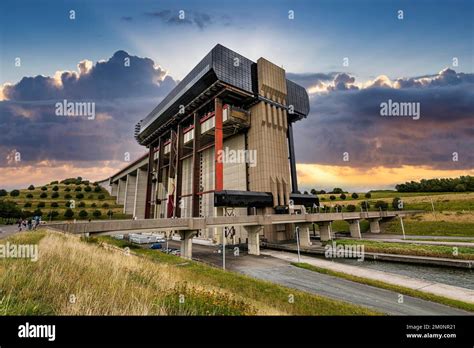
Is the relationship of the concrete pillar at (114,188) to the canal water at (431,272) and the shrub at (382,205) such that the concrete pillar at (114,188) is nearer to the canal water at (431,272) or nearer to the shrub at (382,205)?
the shrub at (382,205)

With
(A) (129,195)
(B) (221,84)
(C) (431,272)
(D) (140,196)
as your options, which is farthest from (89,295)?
(A) (129,195)

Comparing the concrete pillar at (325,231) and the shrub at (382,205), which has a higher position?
the shrub at (382,205)

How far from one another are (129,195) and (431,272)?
360 feet

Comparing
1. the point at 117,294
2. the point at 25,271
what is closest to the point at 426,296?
the point at 117,294

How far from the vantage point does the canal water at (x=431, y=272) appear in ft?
65.6

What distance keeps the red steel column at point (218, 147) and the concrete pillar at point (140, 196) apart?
203 ft

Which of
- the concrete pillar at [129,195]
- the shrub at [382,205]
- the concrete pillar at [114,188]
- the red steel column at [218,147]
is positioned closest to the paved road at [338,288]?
the red steel column at [218,147]

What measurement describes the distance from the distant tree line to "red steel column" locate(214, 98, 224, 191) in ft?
306

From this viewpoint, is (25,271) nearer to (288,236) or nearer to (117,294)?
(117,294)

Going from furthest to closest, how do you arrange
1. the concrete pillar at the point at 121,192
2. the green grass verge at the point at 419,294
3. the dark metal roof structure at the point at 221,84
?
1. the concrete pillar at the point at 121,192
2. the dark metal roof structure at the point at 221,84
3. the green grass verge at the point at 419,294

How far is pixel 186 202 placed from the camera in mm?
69562

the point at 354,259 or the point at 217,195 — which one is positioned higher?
the point at 217,195

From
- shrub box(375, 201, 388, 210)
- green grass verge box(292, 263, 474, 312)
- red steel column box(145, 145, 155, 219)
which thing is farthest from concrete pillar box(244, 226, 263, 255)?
shrub box(375, 201, 388, 210)
